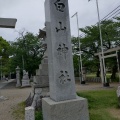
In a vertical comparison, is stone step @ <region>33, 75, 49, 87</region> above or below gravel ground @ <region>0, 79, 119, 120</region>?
above

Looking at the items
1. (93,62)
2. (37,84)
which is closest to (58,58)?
(37,84)

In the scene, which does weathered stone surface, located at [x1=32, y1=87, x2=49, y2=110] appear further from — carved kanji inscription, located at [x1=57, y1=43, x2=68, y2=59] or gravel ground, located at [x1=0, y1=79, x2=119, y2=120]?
carved kanji inscription, located at [x1=57, y1=43, x2=68, y2=59]

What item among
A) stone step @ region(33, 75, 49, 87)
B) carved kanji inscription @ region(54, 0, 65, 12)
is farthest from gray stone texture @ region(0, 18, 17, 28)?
carved kanji inscription @ region(54, 0, 65, 12)

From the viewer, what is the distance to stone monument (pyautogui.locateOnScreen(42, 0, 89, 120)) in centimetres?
415

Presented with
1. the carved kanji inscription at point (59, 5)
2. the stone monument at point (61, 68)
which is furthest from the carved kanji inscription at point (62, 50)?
the carved kanji inscription at point (59, 5)

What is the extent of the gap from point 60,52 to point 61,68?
366mm

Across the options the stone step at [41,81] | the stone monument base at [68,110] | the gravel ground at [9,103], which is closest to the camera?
the stone monument base at [68,110]

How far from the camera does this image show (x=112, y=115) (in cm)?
662

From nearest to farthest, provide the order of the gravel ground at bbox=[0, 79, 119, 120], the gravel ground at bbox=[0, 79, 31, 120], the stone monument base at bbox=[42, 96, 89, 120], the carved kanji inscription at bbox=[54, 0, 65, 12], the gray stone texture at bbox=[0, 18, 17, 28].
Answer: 1. the stone monument base at bbox=[42, 96, 89, 120]
2. the carved kanji inscription at bbox=[54, 0, 65, 12]
3. the gravel ground at bbox=[0, 79, 31, 120]
4. the gravel ground at bbox=[0, 79, 119, 120]
5. the gray stone texture at bbox=[0, 18, 17, 28]

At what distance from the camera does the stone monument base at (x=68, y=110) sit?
3.98 metres

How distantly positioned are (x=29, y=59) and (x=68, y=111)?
25.3 metres

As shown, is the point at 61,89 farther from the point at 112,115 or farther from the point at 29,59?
the point at 29,59

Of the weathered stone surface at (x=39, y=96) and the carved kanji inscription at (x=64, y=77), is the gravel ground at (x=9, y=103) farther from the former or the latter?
the carved kanji inscription at (x=64, y=77)

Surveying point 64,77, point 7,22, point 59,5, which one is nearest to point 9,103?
point 7,22
